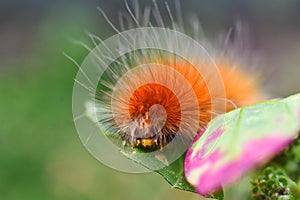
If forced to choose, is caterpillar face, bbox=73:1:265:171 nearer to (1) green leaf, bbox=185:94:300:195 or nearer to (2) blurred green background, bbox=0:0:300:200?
(1) green leaf, bbox=185:94:300:195

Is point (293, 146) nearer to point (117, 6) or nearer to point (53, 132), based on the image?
point (53, 132)

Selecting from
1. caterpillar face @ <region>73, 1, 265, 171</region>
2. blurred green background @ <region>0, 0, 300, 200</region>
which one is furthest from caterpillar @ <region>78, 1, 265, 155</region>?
blurred green background @ <region>0, 0, 300, 200</region>

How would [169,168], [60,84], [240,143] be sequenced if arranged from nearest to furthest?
1. [240,143]
2. [169,168]
3. [60,84]

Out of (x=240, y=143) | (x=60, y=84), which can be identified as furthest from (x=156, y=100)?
(x=60, y=84)

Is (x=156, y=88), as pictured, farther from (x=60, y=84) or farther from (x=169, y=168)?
(x=60, y=84)

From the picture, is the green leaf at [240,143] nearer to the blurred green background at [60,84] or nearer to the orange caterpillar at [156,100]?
the orange caterpillar at [156,100]
